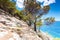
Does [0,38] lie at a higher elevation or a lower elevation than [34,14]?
lower

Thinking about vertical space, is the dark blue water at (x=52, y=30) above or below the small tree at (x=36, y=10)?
below

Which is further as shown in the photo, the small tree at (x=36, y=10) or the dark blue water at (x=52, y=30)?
the dark blue water at (x=52, y=30)

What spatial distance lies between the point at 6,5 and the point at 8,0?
404 mm

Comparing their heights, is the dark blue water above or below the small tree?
below

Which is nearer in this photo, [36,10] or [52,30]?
[36,10]

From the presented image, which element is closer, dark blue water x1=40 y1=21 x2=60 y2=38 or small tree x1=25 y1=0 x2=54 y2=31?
small tree x1=25 y1=0 x2=54 y2=31

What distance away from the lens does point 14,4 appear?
13.3m

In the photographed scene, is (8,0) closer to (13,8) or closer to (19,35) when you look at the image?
(13,8)

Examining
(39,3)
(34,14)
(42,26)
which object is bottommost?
(42,26)

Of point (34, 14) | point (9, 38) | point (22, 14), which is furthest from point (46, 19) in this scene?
point (9, 38)

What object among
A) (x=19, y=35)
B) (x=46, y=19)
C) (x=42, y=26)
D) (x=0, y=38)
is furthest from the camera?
(x=42, y=26)

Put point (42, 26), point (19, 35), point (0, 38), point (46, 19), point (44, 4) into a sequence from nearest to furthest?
point (0, 38) → point (19, 35) → point (44, 4) → point (46, 19) → point (42, 26)

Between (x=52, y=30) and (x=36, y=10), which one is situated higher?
(x=36, y=10)

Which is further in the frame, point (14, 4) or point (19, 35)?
point (14, 4)
